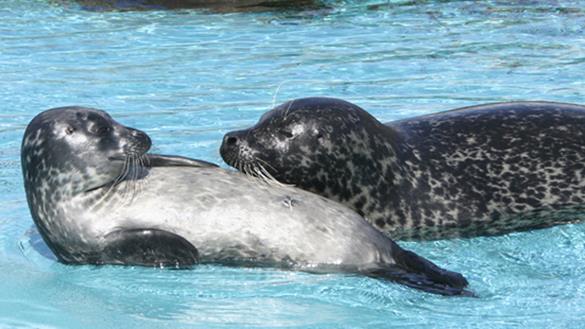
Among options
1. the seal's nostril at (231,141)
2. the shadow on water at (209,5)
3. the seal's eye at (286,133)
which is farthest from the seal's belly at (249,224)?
the shadow on water at (209,5)

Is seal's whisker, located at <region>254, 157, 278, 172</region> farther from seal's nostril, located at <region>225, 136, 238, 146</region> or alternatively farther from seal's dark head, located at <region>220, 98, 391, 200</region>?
seal's nostril, located at <region>225, 136, 238, 146</region>

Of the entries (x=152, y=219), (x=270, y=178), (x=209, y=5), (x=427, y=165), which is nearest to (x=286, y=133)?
(x=270, y=178)

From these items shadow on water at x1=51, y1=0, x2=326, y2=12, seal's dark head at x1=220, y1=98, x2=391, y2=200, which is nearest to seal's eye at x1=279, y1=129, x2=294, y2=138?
seal's dark head at x1=220, y1=98, x2=391, y2=200

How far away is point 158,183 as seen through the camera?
21.8 feet

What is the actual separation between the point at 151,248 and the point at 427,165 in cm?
190

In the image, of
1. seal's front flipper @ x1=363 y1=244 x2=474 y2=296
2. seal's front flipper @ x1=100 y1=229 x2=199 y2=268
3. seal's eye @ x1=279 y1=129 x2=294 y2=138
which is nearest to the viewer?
seal's front flipper @ x1=363 y1=244 x2=474 y2=296

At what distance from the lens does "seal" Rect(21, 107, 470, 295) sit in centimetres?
632

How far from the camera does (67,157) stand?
6.45 meters

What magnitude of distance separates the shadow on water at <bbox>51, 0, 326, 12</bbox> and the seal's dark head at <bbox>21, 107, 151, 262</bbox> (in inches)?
324

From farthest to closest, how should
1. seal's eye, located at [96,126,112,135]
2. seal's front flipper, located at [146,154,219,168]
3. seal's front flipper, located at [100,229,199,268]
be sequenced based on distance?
1. seal's front flipper, located at [146,154,219,168]
2. seal's eye, located at [96,126,112,135]
3. seal's front flipper, located at [100,229,199,268]

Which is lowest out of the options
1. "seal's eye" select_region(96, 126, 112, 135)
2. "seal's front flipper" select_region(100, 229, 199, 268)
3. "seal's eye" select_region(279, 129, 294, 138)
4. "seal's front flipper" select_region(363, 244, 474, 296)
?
"seal's front flipper" select_region(363, 244, 474, 296)

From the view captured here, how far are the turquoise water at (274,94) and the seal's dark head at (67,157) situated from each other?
0.34 metres

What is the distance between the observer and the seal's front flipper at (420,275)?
603cm

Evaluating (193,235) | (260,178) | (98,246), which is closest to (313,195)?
(260,178)
